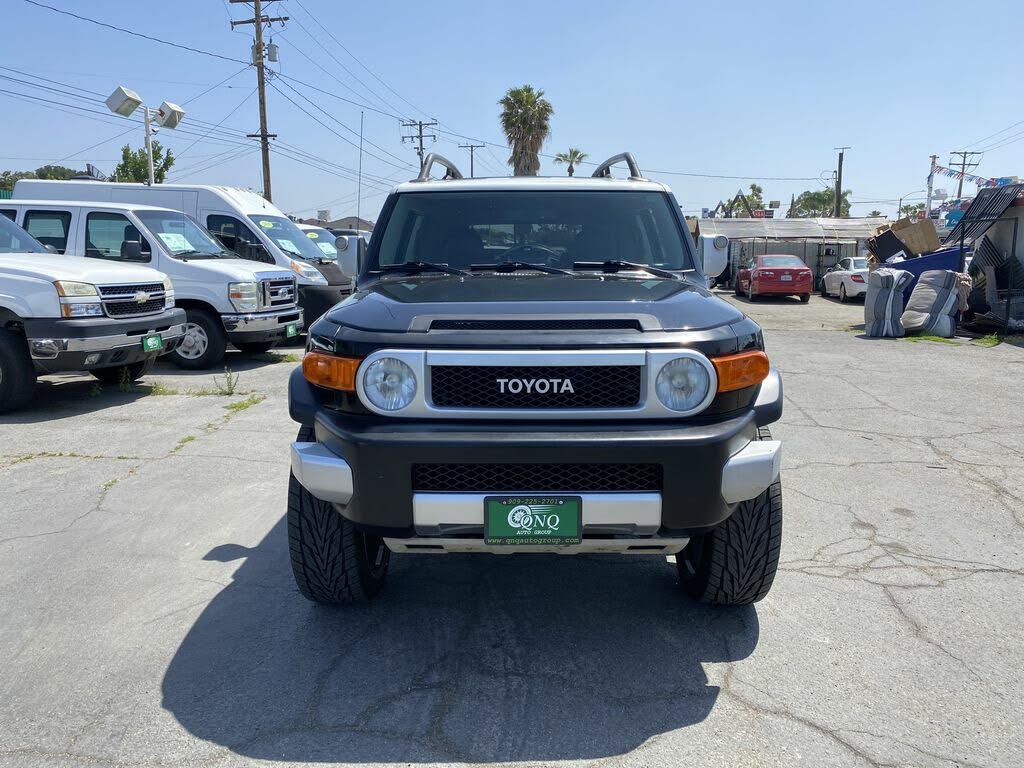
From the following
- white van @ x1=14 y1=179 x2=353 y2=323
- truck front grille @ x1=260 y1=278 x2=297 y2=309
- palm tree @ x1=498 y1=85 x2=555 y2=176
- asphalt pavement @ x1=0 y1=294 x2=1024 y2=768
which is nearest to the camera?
asphalt pavement @ x1=0 y1=294 x2=1024 y2=768

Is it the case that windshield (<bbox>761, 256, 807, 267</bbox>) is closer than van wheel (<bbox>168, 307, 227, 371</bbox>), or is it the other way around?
van wheel (<bbox>168, 307, 227, 371</bbox>)

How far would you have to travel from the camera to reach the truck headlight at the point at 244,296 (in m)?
9.93

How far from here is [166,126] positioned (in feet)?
61.5

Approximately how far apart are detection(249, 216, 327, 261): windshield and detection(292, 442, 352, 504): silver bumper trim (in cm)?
1006

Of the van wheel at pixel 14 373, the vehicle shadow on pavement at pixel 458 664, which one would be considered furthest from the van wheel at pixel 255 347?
the vehicle shadow on pavement at pixel 458 664

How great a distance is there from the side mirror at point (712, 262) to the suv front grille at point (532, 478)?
1909mm

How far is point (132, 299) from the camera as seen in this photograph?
26.1 ft

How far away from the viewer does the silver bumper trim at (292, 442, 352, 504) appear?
9.23 feet

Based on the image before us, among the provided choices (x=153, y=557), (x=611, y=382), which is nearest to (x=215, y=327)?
(x=153, y=557)

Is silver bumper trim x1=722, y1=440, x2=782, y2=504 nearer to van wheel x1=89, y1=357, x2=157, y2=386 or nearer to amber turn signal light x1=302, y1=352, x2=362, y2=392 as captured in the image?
amber turn signal light x1=302, y1=352, x2=362, y2=392

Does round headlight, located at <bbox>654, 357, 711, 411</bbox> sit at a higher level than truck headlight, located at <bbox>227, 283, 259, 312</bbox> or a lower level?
higher

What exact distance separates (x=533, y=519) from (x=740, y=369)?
92 centimetres

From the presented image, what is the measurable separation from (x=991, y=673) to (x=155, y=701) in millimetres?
3092

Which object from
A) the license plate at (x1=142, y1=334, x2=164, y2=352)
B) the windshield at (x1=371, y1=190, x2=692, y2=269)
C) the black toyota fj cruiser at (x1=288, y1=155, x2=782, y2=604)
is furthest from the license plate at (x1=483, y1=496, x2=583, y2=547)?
Result: the license plate at (x1=142, y1=334, x2=164, y2=352)
